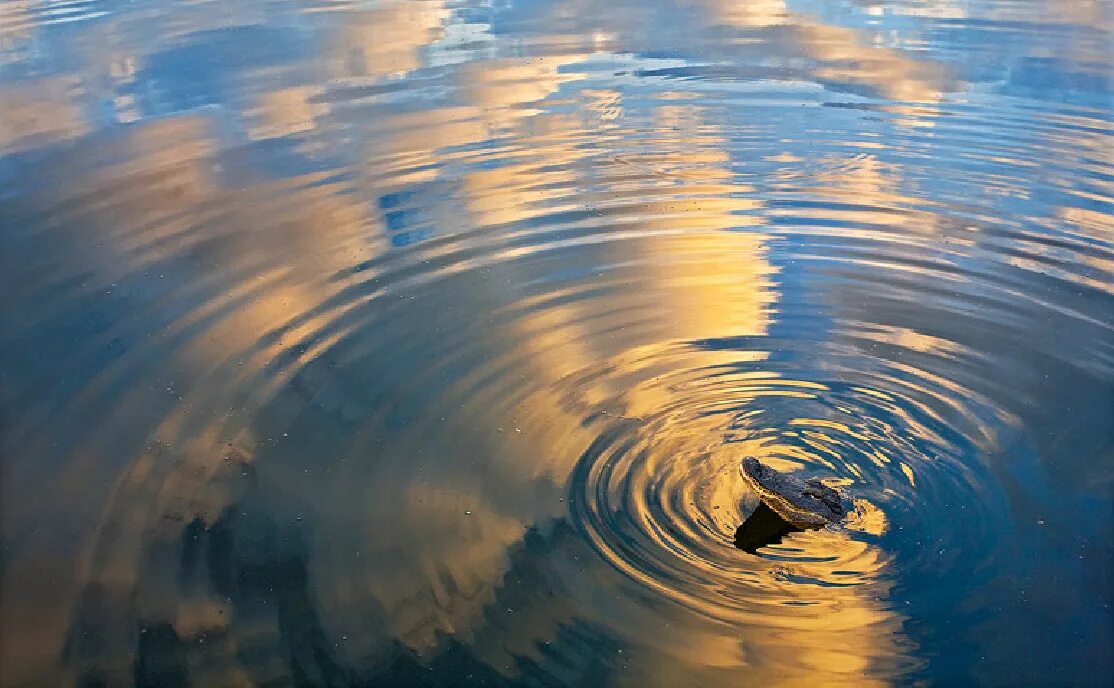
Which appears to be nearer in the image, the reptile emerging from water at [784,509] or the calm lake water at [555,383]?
the calm lake water at [555,383]

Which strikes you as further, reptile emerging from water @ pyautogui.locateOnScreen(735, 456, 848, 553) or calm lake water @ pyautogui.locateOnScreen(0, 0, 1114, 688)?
reptile emerging from water @ pyautogui.locateOnScreen(735, 456, 848, 553)

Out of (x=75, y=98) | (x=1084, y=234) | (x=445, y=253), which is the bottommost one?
(x=75, y=98)

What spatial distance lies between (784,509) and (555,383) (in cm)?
191

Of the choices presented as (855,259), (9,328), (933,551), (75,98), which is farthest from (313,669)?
(75,98)

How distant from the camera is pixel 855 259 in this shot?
28.5ft

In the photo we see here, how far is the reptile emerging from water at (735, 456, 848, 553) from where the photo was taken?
569 cm

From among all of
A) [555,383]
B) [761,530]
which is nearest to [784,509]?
[761,530]

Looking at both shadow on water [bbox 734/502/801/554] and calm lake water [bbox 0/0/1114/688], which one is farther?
shadow on water [bbox 734/502/801/554]

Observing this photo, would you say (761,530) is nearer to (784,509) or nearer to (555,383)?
(784,509)

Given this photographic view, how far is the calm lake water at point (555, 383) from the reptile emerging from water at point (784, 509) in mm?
100

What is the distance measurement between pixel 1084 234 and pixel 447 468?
6.14 meters

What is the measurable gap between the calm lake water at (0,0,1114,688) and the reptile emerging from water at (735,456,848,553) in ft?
0.33

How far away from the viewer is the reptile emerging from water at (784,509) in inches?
224

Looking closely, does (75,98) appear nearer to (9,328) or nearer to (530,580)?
(9,328)
